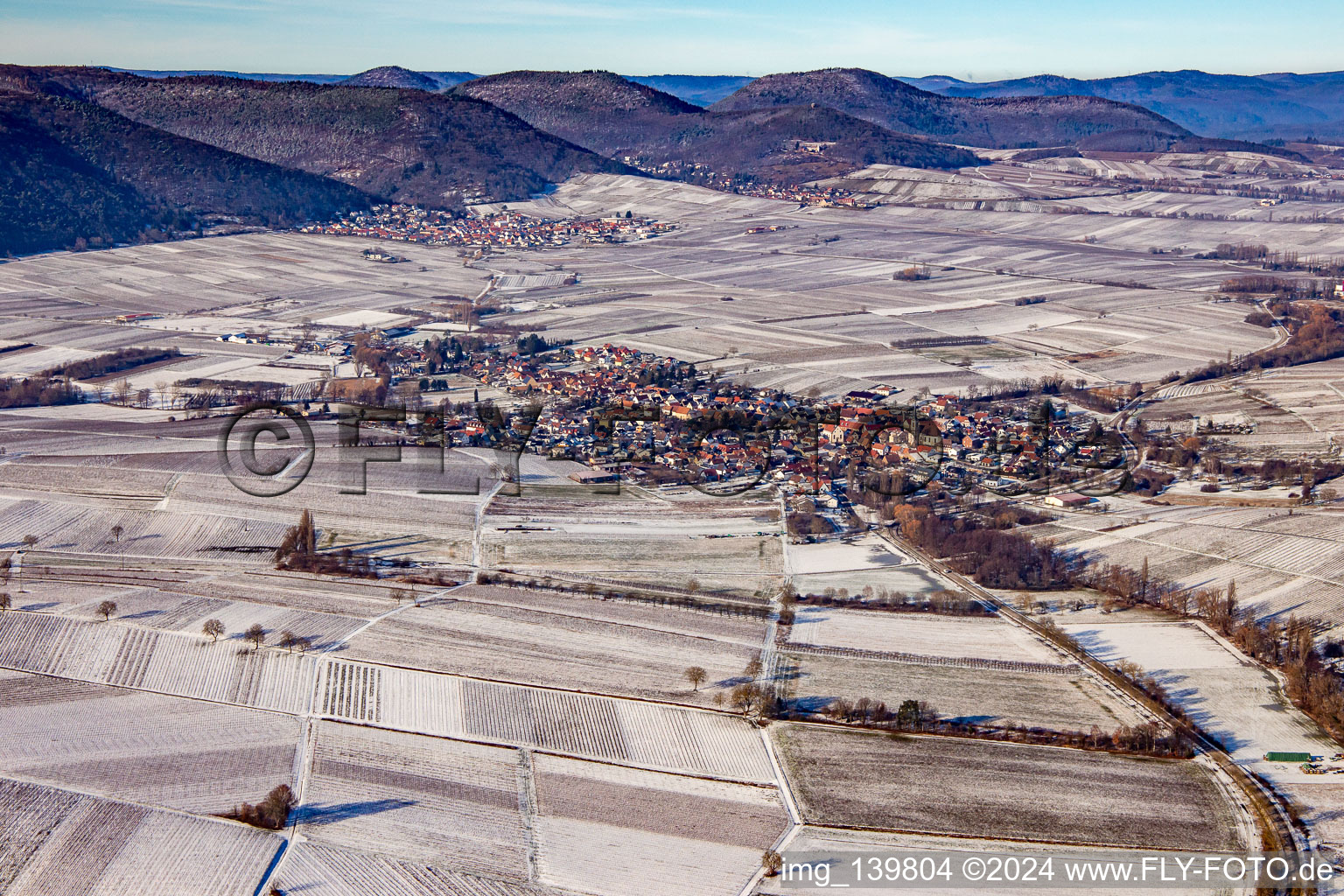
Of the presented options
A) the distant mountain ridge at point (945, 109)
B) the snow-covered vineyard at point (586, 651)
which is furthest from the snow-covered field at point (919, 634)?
the distant mountain ridge at point (945, 109)

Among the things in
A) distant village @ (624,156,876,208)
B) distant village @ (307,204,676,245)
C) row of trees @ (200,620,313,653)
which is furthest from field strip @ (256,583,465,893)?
distant village @ (624,156,876,208)

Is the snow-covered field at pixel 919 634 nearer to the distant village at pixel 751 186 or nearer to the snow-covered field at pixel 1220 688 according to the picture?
the snow-covered field at pixel 1220 688

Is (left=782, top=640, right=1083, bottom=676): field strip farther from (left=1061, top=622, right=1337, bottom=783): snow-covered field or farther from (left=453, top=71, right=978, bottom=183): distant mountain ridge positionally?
(left=453, top=71, right=978, bottom=183): distant mountain ridge

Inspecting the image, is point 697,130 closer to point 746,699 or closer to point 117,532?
point 117,532

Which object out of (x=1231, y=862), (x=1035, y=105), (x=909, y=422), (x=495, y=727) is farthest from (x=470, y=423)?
(x=1035, y=105)

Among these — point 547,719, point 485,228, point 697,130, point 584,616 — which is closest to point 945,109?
point 697,130

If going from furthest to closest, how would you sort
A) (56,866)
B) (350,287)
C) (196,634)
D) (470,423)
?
(350,287)
(470,423)
(196,634)
(56,866)

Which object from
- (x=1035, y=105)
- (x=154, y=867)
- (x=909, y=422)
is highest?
(x=1035, y=105)

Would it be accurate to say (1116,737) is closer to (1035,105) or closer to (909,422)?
(909,422)

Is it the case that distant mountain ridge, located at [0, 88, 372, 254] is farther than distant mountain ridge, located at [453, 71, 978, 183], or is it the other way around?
distant mountain ridge, located at [453, 71, 978, 183]
